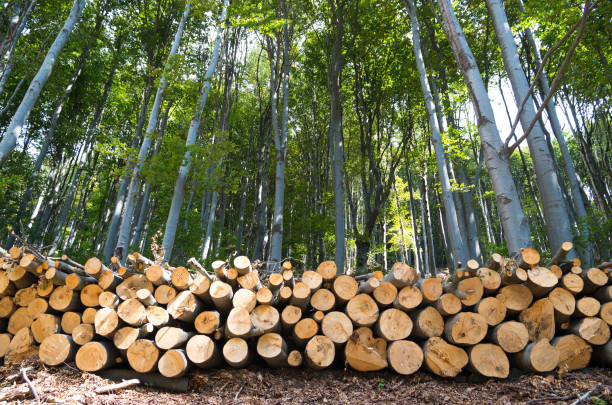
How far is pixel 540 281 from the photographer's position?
2779 mm

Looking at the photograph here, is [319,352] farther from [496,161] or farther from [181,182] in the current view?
[181,182]

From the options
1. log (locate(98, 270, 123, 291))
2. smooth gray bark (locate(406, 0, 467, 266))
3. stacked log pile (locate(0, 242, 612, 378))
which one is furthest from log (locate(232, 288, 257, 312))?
smooth gray bark (locate(406, 0, 467, 266))

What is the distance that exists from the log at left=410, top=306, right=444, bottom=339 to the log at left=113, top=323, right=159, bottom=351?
2.40 metres

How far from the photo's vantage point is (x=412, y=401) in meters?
2.42

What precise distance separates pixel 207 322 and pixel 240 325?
351 mm

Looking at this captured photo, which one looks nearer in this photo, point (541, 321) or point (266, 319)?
point (541, 321)

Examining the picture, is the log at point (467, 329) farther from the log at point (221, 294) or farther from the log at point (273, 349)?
the log at point (221, 294)

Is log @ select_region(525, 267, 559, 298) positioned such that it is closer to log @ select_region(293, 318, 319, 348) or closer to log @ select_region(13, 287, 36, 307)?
log @ select_region(293, 318, 319, 348)

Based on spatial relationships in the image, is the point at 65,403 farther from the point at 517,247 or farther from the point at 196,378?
the point at 517,247

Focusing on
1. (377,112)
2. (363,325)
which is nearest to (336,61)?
(377,112)

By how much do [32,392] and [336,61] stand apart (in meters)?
9.42

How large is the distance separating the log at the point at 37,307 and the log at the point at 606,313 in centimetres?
515

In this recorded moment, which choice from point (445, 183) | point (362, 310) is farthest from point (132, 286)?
point (445, 183)

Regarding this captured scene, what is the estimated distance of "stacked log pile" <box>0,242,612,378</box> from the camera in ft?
8.91
